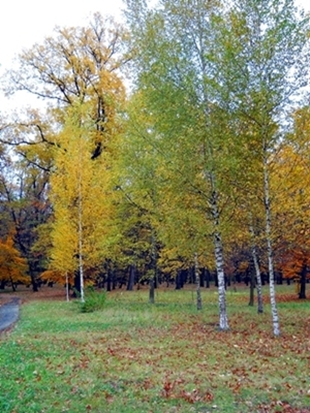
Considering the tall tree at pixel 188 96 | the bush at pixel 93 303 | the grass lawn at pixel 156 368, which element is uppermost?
the tall tree at pixel 188 96

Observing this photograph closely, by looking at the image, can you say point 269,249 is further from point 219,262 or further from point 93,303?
point 93,303

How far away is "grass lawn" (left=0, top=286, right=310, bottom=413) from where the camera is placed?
5.77 metres

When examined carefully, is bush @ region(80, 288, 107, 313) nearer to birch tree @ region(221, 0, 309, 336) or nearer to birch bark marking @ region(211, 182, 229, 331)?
birch bark marking @ region(211, 182, 229, 331)

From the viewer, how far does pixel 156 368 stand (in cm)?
754

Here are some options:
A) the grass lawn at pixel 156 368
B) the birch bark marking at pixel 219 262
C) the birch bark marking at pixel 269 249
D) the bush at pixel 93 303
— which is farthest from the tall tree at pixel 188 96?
the bush at pixel 93 303

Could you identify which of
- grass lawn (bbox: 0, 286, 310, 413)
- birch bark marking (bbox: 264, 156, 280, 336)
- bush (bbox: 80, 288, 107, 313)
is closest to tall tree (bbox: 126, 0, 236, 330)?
birch bark marking (bbox: 264, 156, 280, 336)

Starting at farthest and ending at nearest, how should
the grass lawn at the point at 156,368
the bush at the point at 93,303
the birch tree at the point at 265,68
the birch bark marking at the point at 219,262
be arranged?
the bush at the point at 93,303 < the birch bark marking at the point at 219,262 < the birch tree at the point at 265,68 < the grass lawn at the point at 156,368

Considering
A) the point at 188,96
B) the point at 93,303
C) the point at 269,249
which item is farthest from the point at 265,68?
the point at 93,303

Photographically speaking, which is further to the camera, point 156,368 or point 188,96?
point 188,96

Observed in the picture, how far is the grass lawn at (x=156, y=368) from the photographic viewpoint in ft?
18.9

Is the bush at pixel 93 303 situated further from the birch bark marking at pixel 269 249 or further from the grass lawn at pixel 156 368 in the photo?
the birch bark marking at pixel 269 249

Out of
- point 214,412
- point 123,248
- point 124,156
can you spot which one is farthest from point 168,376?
point 123,248

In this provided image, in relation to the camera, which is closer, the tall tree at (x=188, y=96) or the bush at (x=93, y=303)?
the tall tree at (x=188, y=96)

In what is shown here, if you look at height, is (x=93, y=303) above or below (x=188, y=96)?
below
